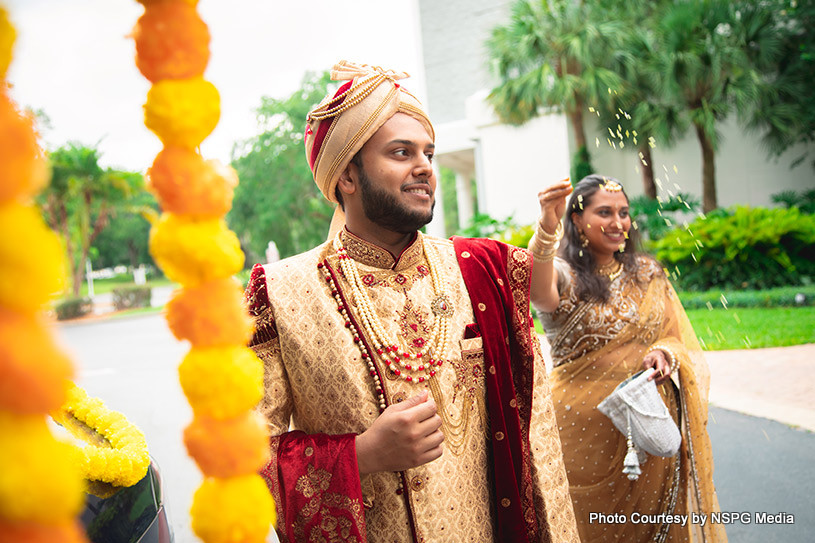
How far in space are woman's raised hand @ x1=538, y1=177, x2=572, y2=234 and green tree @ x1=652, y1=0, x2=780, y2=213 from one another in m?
14.4

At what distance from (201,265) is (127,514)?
1.23 metres

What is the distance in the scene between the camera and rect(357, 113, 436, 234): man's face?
163 cm

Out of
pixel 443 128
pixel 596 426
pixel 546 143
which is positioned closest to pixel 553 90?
pixel 546 143

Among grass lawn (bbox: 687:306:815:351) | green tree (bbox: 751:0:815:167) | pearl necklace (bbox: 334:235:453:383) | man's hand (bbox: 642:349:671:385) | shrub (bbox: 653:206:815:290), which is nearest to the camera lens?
pearl necklace (bbox: 334:235:453:383)

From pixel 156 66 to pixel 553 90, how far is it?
15457 millimetres

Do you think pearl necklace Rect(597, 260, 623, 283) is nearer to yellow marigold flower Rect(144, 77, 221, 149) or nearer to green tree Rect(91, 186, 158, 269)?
green tree Rect(91, 186, 158, 269)

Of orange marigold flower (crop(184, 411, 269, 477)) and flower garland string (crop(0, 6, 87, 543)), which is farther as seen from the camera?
orange marigold flower (crop(184, 411, 269, 477))

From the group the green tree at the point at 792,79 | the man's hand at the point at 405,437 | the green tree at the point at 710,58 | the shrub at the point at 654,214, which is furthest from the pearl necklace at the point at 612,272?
the green tree at the point at 792,79

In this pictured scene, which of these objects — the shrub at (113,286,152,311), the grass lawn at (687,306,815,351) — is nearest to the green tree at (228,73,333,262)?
the shrub at (113,286,152,311)

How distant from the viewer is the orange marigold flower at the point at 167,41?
0.52 metres

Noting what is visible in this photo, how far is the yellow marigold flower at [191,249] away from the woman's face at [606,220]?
2.70 m

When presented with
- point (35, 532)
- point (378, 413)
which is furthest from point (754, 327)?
point (35, 532)

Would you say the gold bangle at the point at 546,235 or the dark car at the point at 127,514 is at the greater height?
the gold bangle at the point at 546,235

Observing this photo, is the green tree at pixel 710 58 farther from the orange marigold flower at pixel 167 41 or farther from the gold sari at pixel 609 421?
the orange marigold flower at pixel 167 41
